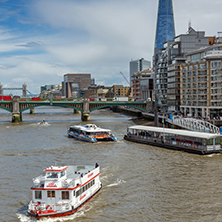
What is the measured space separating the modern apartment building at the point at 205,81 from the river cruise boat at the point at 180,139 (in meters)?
30.0

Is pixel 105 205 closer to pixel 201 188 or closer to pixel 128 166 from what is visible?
pixel 201 188

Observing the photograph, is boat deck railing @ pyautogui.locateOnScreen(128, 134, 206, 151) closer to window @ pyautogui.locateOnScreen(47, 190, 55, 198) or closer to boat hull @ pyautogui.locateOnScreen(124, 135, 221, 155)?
boat hull @ pyautogui.locateOnScreen(124, 135, 221, 155)

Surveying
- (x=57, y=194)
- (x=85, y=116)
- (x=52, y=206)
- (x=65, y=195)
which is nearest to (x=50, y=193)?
(x=57, y=194)

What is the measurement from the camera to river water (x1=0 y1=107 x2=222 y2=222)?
2683 cm

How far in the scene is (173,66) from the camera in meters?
107

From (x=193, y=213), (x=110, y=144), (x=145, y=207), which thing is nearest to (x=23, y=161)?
(x=110, y=144)

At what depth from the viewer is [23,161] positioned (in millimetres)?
45781

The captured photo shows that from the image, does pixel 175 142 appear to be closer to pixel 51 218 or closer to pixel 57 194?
pixel 57 194

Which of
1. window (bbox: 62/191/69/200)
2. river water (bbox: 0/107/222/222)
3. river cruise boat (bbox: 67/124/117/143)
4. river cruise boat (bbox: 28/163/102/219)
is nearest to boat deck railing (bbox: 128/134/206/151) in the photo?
river water (bbox: 0/107/222/222)

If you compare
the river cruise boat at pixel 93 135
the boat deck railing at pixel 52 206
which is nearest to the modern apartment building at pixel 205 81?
the river cruise boat at pixel 93 135

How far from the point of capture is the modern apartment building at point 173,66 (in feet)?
351

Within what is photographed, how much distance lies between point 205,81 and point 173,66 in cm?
2144

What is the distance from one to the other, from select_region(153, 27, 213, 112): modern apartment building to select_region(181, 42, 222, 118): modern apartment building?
1134 centimetres

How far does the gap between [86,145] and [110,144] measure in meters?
4.18
